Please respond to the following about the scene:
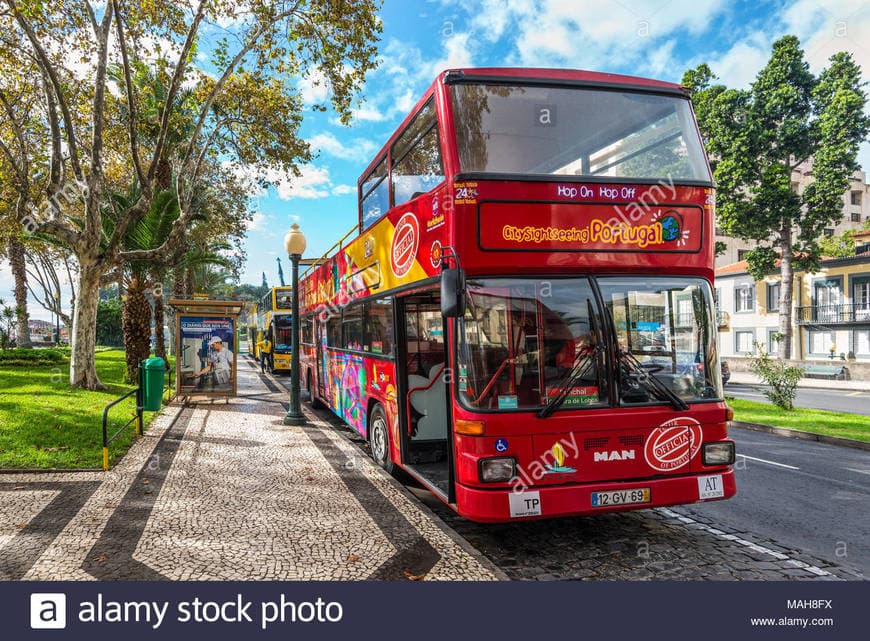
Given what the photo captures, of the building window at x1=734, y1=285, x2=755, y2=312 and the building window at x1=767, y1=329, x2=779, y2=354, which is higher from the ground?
the building window at x1=734, y1=285, x2=755, y2=312

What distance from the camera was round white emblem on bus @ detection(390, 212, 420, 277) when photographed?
589cm

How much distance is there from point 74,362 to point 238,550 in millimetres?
11392

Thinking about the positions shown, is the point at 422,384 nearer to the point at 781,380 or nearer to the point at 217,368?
the point at 217,368

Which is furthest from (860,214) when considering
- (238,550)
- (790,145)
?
(238,550)

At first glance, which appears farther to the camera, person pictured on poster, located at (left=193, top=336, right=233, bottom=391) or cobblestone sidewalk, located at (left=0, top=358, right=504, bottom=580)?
person pictured on poster, located at (left=193, top=336, right=233, bottom=391)

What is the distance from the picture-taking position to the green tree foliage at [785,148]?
2845 cm

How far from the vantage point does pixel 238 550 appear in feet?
15.8

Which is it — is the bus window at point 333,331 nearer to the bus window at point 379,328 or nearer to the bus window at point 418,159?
the bus window at point 379,328

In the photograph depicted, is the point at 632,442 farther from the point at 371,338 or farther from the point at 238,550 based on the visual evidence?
the point at 371,338

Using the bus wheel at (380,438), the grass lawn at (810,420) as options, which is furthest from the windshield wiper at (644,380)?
the grass lawn at (810,420)

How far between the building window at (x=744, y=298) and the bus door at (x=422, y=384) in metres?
36.1

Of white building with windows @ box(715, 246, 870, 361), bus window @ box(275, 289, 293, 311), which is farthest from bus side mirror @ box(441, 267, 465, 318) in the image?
white building with windows @ box(715, 246, 870, 361)

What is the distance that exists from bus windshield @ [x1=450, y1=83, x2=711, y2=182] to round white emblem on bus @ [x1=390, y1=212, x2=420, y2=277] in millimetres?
1135

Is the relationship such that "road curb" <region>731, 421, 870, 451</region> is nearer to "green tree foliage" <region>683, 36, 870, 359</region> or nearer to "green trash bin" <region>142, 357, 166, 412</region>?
"green trash bin" <region>142, 357, 166, 412</region>
